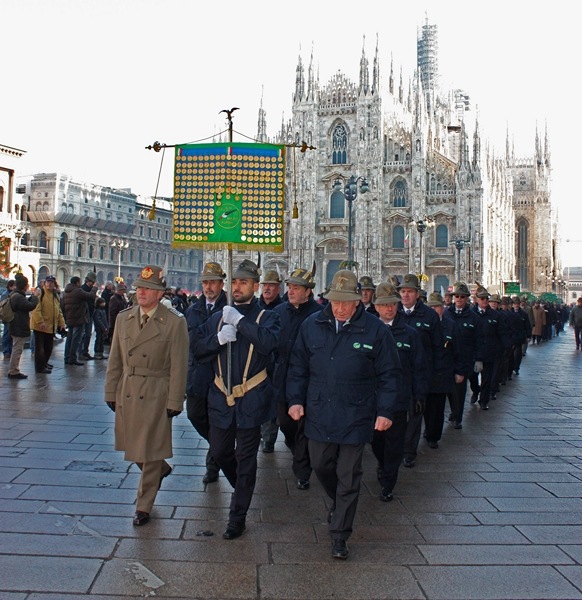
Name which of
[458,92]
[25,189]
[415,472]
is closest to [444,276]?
[458,92]

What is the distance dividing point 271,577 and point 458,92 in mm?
76858

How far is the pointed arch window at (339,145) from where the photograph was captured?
5428 cm

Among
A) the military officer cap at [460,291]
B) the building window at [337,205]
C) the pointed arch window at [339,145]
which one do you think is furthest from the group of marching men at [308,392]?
the pointed arch window at [339,145]

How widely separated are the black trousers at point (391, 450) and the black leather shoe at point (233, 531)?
1.49 m

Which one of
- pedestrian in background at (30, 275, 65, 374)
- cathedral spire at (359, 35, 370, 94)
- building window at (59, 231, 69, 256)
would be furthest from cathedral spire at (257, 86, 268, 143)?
pedestrian in background at (30, 275, 65, 374)

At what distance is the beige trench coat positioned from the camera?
4.77 metres

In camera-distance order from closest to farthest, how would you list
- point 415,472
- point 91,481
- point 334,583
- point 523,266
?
1. point 334,583
2. point 91,481
3. point 415,472
4. point 523,266

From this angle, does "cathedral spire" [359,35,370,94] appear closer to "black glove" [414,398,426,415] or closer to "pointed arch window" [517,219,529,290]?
"pointed arch window" [517,219,529,290]

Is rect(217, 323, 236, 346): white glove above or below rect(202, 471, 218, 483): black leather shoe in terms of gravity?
above

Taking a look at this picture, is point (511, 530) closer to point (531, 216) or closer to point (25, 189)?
point (25, 189)

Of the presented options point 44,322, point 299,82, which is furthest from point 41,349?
→ point 299,82

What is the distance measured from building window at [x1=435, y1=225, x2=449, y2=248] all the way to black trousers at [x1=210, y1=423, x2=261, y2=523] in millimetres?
48718

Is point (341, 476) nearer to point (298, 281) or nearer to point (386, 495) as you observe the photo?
point (386, 495)

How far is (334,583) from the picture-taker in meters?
3.82
